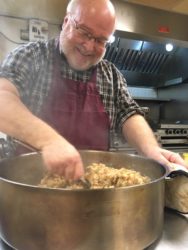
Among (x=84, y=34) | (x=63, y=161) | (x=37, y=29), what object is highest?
(x=37, y=29)

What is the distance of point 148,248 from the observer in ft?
1.55

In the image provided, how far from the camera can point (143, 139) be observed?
890 mm

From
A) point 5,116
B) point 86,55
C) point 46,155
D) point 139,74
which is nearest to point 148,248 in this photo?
point 46,155

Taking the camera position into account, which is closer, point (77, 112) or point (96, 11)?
point (96, 11)

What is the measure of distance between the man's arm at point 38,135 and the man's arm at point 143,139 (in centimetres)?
29

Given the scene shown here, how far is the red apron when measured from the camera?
0.94 meters

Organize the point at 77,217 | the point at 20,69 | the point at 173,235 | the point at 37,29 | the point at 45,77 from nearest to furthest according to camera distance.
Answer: the point at 77,217, the point at 173,235, the point at 20,69, the point at 45,77, the point at 37,29

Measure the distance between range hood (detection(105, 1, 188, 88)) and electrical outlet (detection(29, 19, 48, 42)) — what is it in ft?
1.41

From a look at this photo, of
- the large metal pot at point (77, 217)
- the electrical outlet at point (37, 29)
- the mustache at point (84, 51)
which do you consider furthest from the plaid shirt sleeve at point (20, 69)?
the electrical outlet at point (37, 29)

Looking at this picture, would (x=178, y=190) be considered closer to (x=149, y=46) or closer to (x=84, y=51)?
(x=84, y=51)

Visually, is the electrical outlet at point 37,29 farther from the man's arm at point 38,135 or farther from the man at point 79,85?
the man's arm at point 38,135

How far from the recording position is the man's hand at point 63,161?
492 mm

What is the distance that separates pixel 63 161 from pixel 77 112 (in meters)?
0.49

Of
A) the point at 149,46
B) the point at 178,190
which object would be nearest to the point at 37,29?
the point at 149,46
